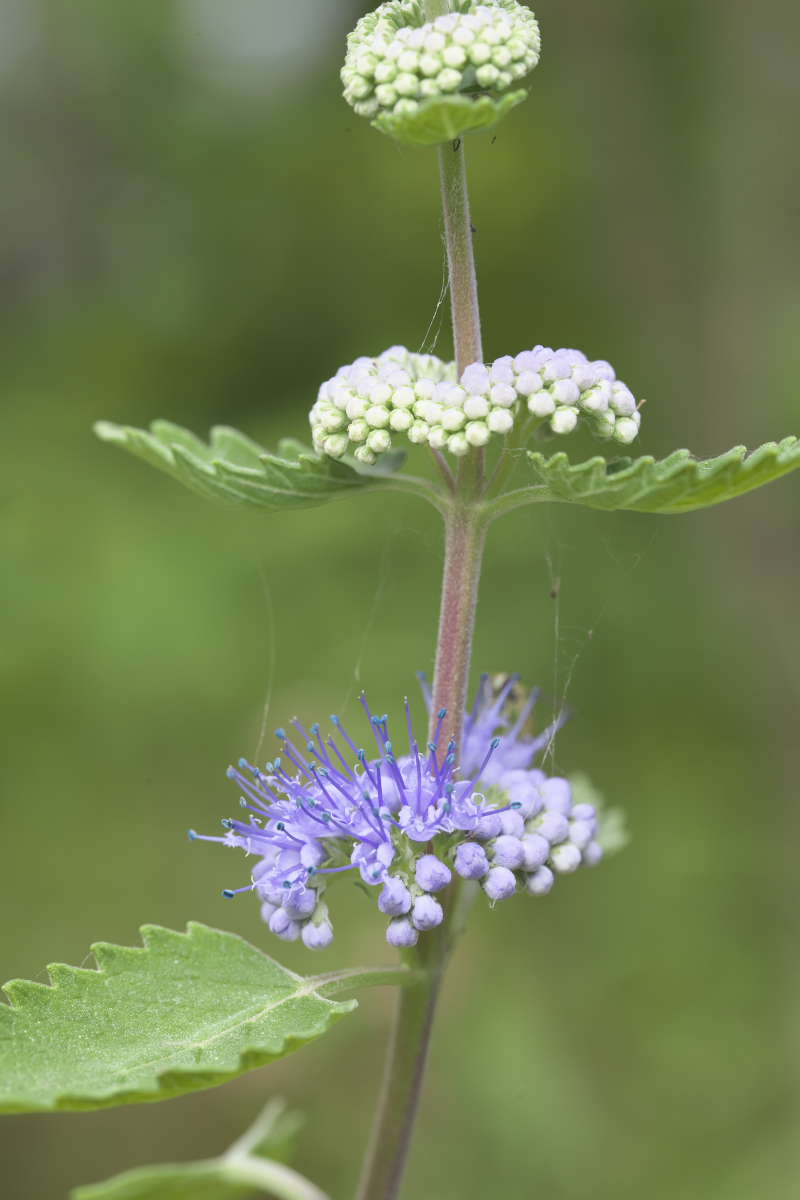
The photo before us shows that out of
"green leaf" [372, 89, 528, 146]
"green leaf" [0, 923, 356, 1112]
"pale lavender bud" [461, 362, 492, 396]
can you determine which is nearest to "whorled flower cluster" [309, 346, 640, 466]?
"pale lavender bud" [461, 362, 492, 396]

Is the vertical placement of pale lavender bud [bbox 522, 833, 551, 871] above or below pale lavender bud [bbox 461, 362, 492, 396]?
below

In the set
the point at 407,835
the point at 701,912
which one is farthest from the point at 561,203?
the point at 407,835

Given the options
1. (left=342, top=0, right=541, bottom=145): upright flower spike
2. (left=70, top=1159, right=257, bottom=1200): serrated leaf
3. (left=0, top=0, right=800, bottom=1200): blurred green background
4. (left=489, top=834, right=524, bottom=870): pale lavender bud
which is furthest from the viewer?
(left=0, top=0, right=800, bottom=1200): blurred green background

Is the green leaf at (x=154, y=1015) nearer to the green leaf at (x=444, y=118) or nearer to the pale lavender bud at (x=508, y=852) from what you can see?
the pale lavender bud at (x=508, y=852)

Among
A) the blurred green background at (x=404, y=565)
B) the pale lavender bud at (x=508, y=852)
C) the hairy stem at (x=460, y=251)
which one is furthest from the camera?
the blurred green background at (x=404, y=565)

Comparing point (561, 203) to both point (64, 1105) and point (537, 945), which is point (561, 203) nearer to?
point (537, 945)

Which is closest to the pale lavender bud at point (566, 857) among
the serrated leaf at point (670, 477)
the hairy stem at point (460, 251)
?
the serrated leaf at point (670, 477)

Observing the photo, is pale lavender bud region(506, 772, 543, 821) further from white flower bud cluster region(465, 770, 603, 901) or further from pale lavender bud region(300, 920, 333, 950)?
pale lavender bud region(300, 920, 333, 950)
